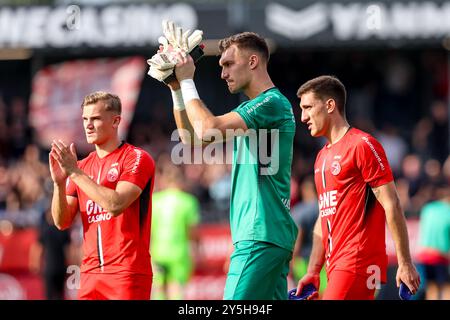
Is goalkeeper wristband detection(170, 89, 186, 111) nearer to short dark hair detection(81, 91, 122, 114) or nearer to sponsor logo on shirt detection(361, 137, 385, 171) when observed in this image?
short dark hair detection(81, 91, 122, 114)

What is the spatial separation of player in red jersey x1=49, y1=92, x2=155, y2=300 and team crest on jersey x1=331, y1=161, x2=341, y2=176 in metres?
1.41

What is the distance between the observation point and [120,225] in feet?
26.0

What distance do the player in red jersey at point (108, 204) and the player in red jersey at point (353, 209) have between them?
1.39 metres

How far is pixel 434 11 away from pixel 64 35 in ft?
22.7

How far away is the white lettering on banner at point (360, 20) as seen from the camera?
19.2 meters

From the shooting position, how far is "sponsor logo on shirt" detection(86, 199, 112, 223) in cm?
798

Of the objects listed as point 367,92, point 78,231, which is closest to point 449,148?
point 367,92

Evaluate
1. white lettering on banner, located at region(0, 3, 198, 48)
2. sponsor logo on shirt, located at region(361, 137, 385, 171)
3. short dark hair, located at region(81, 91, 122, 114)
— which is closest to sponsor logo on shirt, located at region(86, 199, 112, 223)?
short dark hair, located at region(81, 91, 122, 114)

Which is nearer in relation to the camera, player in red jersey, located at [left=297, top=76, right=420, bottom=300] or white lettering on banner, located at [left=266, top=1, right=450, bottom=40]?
player in red jersey, located at [left=297, top=76, right=420, bottom=300]

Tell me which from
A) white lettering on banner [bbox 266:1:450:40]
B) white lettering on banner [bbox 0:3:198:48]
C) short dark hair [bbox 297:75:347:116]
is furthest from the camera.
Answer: white lettering on banner [bbox 0:3:198:48]

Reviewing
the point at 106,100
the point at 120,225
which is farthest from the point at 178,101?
the point at 120,225

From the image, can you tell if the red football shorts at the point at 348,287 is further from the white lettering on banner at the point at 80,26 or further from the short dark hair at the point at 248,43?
the white lettering on banner at the point at 80,26

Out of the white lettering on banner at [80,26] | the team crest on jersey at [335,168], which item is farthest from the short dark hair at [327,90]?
the white lettering on banner at [80,26]

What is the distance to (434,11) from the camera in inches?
758
